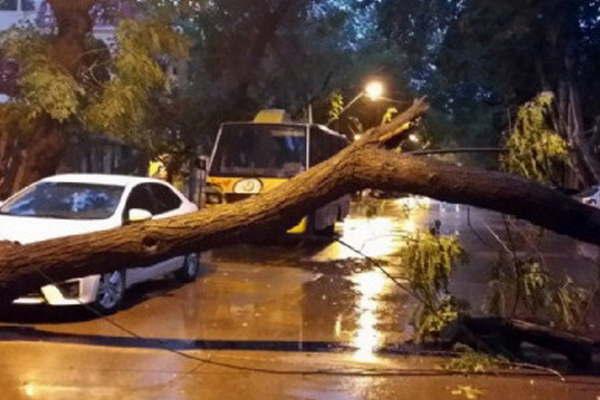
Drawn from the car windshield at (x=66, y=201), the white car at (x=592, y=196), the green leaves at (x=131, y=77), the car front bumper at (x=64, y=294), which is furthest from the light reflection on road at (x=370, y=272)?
the white car at (x=592, y=196)

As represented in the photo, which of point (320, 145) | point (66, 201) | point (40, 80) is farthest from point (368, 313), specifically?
point (320, 145)

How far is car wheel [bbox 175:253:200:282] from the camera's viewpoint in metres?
14.7

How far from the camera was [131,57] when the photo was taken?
16516 millimetres

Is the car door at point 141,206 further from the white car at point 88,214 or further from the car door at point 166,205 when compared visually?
the car door at point 166,205

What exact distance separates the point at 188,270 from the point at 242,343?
15.8 feet

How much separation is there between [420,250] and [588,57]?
18.6 meters

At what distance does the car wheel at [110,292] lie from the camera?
1128 cm

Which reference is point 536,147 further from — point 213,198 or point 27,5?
point 27,5

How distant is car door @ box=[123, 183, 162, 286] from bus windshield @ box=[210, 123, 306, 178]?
7.08 metres

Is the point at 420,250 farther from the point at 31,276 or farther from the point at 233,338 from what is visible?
the point at 31,276

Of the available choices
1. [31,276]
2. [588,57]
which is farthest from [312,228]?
[31,276]

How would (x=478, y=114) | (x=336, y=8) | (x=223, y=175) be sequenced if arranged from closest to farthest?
(x=223, y=175), (x=336, y=8), (x=478, y=114)

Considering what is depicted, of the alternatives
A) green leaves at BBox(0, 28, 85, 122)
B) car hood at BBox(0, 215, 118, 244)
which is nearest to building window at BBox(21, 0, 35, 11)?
green leaves at BBox(0, 28, 85, 122)

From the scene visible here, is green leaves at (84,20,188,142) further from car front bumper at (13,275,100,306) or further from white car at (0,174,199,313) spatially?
car front bumper at (13,275,100,306)
